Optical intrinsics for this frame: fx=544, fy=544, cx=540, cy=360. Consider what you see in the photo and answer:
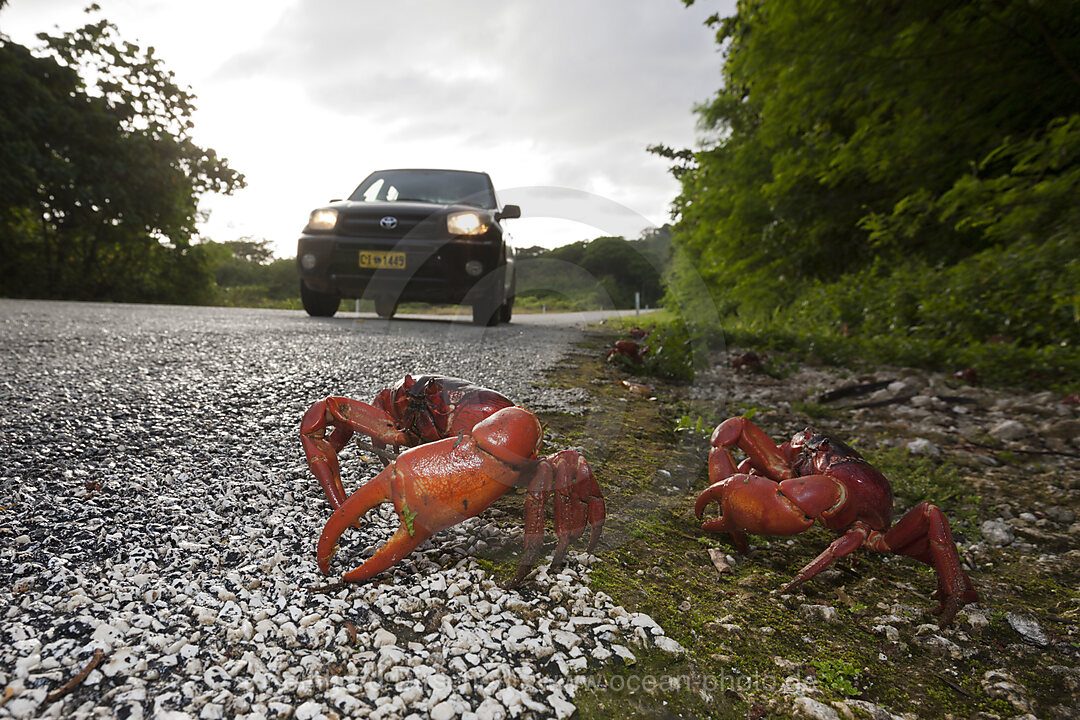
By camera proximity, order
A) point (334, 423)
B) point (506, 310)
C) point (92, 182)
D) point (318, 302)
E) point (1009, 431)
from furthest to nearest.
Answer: point (92, 182) → point (506, 310) → point (318, 302) → point (1009, 431) → point (334, 423)

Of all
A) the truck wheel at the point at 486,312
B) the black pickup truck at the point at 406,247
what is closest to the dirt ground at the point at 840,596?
the black pickup truck at the point at 406,247

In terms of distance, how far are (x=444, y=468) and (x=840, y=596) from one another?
3.78 ft

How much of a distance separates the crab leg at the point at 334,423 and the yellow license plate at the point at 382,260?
4.66 metres

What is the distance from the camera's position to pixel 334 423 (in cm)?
167

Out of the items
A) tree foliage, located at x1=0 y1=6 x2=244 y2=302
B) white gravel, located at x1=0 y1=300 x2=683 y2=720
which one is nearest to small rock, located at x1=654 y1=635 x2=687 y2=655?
white gravel, located at x1=0 y1=300 x2=683 y2=720

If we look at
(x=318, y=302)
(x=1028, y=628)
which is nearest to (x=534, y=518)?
(x=1028, y=628)

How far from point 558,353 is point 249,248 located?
156ft

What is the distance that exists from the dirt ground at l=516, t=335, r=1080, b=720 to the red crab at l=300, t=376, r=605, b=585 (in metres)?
0.20

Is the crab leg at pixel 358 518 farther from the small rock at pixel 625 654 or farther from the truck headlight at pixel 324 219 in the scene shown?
the truck headlight at pixel 324 219

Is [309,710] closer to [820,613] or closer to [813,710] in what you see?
[813,710]

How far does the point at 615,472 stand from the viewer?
7.16 ft

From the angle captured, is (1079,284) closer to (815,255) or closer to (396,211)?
(815,255)

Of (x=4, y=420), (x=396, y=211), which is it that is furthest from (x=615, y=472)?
(x=396, y=211)

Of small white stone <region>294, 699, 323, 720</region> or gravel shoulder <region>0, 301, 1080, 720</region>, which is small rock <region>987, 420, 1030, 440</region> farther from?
small white stone <region>294, 699, 323, 720</region>
